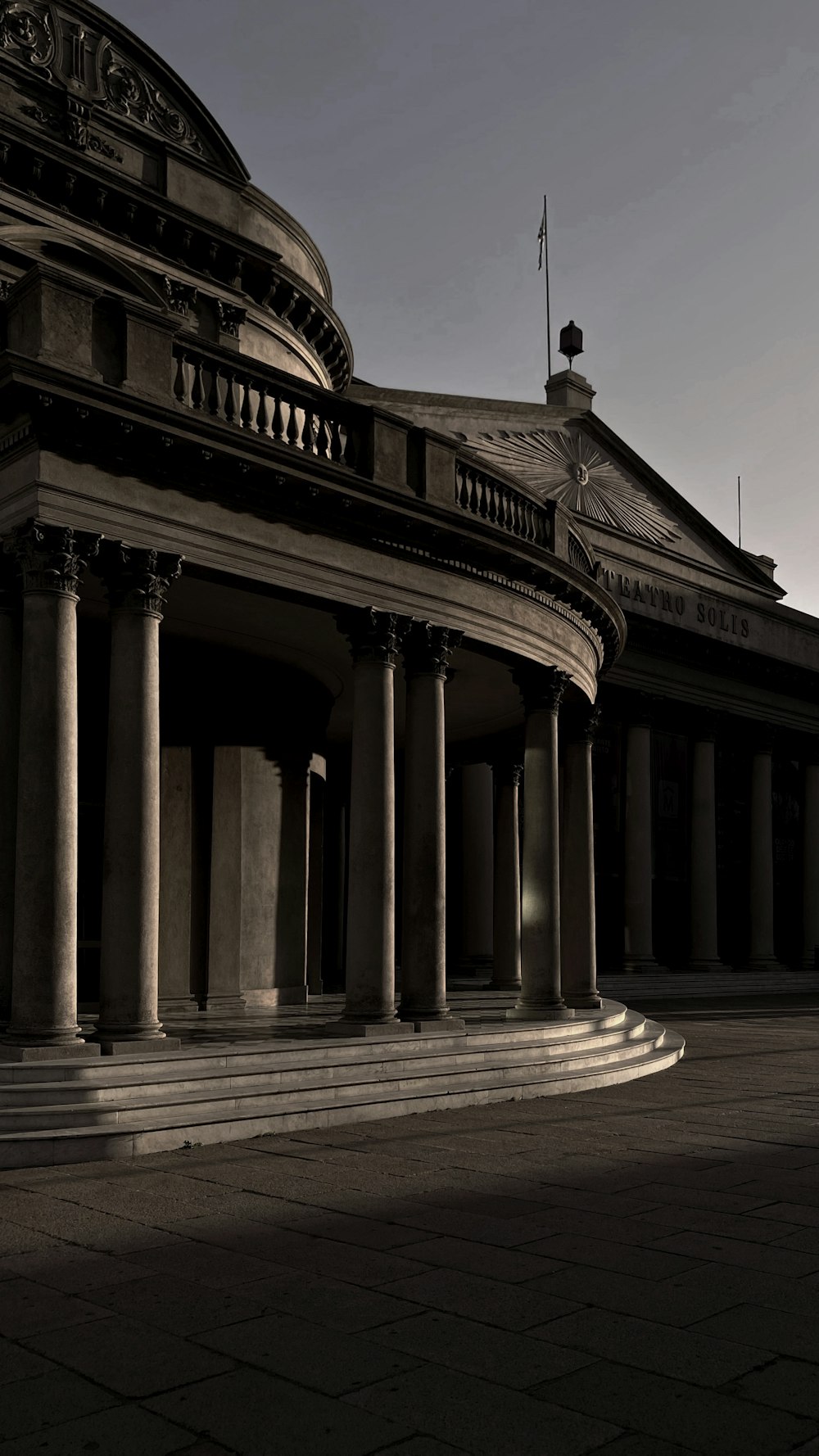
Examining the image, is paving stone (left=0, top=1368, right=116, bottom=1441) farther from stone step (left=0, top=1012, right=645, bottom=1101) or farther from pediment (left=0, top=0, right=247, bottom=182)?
pediment (left=0, top=0, right=247, bottom=182)

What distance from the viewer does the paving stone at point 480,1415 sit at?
5.42 metres

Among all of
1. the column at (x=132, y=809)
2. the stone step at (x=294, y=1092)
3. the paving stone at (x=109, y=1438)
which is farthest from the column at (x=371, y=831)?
→ the paving stone at (x=109, y=1438)

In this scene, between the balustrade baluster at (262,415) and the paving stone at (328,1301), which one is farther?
the balustrade baluster at (262,415)

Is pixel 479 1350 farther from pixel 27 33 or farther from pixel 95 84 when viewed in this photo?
pixel 95 84

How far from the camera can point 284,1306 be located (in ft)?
23.8

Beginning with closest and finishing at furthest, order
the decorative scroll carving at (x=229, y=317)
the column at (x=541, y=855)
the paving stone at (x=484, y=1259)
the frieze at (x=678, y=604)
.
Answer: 1. the paving stone at (x=484, y=1259)
2. the column at (x=541, y=855)
3. the decorative scroll carving at (x=229, y=317)
4. the frieze at (x=678, y=604)

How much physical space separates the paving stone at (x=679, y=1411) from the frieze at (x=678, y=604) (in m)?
36.4

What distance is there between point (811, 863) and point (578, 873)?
28.8 metres

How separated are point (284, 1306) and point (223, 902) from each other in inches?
512

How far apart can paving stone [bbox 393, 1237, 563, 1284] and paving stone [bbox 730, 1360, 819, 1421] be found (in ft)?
6.23

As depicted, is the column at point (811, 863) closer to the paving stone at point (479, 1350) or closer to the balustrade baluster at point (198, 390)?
the balustrade baluster at point (198, 390)

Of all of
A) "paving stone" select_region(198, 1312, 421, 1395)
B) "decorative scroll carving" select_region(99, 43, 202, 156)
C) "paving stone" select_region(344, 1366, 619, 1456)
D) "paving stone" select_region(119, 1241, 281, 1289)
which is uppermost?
"decorative scroll carving" select_region(99, 43, 202, 156)

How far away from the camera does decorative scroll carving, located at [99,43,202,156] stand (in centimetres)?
2253

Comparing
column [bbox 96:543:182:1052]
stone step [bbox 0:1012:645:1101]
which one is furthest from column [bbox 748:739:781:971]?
column [bbox 96:543:182:1052]
